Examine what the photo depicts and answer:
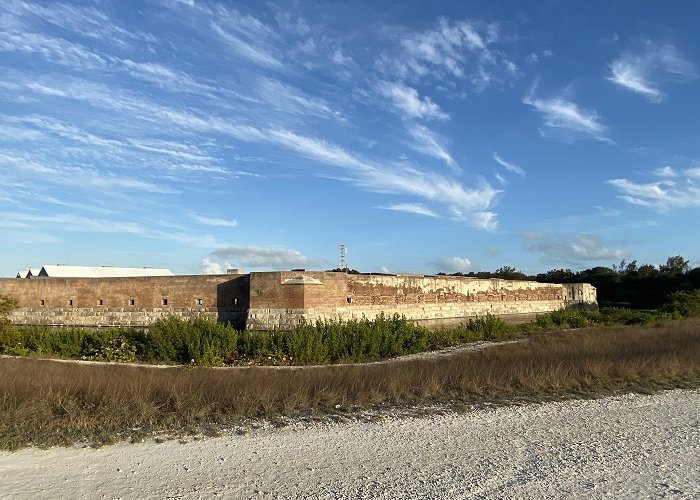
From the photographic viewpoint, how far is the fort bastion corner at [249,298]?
73.7 ft

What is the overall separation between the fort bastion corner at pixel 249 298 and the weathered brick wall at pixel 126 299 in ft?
0.14

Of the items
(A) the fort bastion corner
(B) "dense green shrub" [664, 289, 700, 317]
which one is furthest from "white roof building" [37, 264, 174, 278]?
(B) "dense green shrub" [664, 289, 700, 317]

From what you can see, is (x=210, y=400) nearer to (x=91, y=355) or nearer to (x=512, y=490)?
(x=512, y=490)

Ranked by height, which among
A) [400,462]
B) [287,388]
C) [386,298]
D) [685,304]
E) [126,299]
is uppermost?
[126,299]

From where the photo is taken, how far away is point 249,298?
75.9 ft

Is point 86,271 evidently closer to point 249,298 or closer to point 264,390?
point 249,298

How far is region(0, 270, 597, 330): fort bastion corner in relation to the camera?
885 inches

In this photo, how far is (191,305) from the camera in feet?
81.1

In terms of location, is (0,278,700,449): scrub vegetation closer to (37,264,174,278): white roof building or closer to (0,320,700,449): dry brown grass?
(0,320,700,449): dry brown grass

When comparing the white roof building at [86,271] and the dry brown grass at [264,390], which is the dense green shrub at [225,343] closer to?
the dry brown grass at [264,390]

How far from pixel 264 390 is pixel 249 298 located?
16.0 metres

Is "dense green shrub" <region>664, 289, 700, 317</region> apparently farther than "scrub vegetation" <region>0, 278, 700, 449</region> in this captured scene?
Yes

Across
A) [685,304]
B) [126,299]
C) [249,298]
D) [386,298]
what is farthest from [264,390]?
[685,304]

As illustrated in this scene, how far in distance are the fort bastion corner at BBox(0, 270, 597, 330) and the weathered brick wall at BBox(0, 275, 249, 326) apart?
44 millimetres
